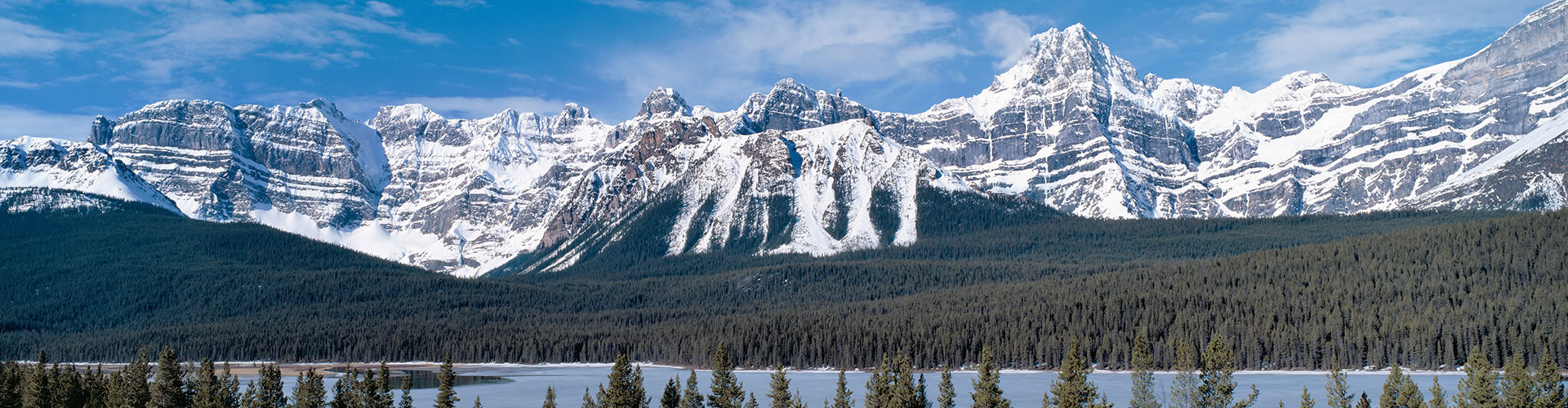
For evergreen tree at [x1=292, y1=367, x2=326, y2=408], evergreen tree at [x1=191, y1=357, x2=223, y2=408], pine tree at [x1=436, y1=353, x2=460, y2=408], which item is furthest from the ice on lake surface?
evergreen tree at [x1=191, y1=357, x2=223, y2=408]

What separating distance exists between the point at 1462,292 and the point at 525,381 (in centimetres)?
13274

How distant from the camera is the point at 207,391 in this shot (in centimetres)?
9212

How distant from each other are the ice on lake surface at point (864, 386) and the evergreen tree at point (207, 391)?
109 ft

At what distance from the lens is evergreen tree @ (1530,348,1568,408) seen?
8488cm

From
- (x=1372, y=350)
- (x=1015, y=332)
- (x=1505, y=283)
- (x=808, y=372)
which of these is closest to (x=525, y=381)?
(x=808, y=372)

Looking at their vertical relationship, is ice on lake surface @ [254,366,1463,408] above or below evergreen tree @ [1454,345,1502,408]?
below

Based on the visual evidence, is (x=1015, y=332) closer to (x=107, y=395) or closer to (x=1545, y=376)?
(x=1545, y=376)

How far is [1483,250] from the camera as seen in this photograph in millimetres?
196875

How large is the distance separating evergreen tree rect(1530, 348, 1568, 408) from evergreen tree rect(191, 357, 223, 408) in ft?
296

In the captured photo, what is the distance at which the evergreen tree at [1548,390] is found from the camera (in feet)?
278

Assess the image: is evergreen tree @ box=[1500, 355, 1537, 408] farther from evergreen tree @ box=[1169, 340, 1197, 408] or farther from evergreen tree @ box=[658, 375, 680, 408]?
evergreen tree @ box=[658, 375, 680, 408]

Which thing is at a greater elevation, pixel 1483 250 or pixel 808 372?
pixel 1483 250

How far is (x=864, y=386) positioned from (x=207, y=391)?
261 ft

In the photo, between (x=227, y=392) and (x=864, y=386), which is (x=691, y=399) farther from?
(x=864, y=386)
